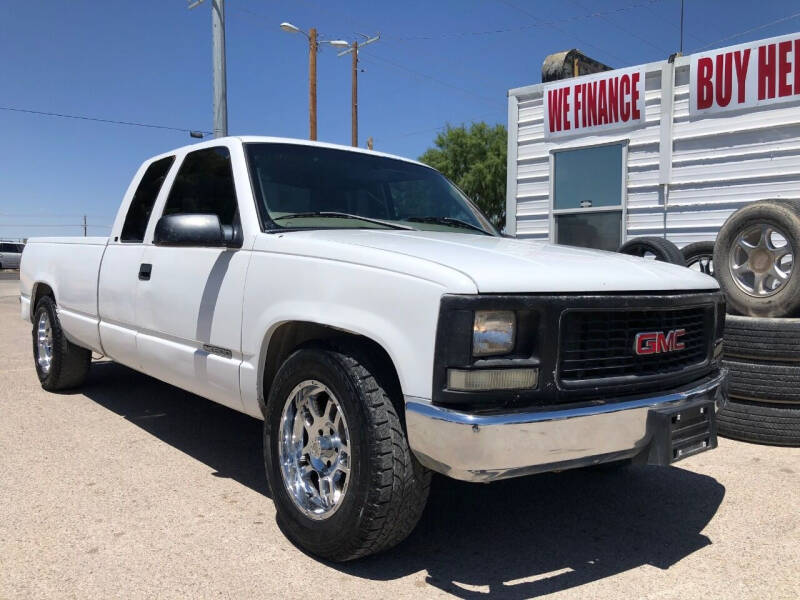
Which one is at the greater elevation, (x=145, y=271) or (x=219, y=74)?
(x=219, y=74)

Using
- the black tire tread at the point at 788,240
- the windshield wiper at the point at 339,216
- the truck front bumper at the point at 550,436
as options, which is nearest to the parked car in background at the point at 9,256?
the windshield wiper at the point at 339,216

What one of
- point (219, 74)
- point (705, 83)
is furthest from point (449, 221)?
point (219, 74)

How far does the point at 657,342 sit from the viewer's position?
2791 mm

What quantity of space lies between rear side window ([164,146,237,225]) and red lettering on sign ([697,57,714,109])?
5695 millimetres

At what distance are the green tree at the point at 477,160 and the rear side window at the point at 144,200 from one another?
111 feet

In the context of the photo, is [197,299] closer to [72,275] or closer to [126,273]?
[126,273]

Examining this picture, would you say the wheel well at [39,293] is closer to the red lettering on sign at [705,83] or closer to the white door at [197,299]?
the white door at [197,299]

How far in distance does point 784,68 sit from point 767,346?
12.5 feet

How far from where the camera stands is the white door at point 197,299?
343cm

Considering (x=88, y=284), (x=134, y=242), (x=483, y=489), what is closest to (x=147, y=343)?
(x=134, y=242)

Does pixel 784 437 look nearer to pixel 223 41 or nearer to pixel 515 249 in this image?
pixel 515 249

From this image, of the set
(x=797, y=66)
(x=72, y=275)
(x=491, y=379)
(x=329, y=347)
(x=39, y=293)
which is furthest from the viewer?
(x=797, y=66)

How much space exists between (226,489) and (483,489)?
140 centimetres

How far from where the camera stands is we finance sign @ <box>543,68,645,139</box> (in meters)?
8.05
